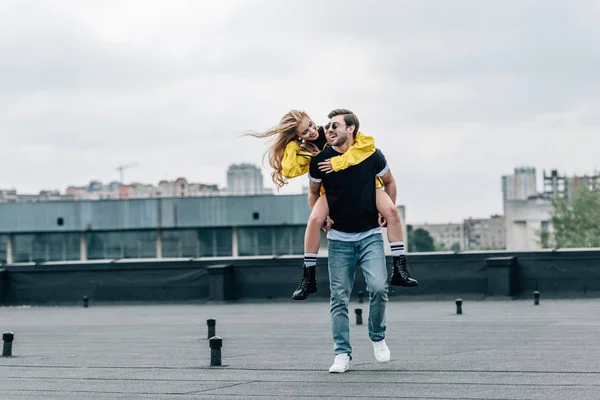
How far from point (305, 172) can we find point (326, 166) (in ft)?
1.10

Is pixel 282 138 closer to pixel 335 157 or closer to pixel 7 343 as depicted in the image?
pixel 335 157

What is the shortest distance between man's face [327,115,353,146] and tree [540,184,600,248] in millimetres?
126494

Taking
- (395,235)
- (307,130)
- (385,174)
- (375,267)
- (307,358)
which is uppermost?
(307,130)

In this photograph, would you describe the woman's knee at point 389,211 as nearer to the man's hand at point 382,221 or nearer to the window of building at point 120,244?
the man's hand at point 382,221

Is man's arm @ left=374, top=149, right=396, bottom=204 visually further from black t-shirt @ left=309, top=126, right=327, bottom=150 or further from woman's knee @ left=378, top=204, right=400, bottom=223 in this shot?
black t-shirt @ left=309, top=126, right=327, bottom=150

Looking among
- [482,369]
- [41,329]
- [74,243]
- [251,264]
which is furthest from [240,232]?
[482,369]

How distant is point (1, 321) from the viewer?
20.9 m

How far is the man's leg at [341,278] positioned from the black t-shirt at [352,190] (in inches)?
6.4

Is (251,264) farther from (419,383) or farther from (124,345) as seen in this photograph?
(419,383)

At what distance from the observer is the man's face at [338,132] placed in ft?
31.8

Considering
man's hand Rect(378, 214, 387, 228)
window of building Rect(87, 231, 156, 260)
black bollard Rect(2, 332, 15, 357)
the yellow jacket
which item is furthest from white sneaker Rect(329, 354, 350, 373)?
window of building Rect(87, 231, 156, 260)

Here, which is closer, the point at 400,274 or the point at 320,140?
the point at 400,274

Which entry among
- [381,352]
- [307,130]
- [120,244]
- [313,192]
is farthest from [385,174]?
[120,244]

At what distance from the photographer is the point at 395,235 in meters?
9.90
